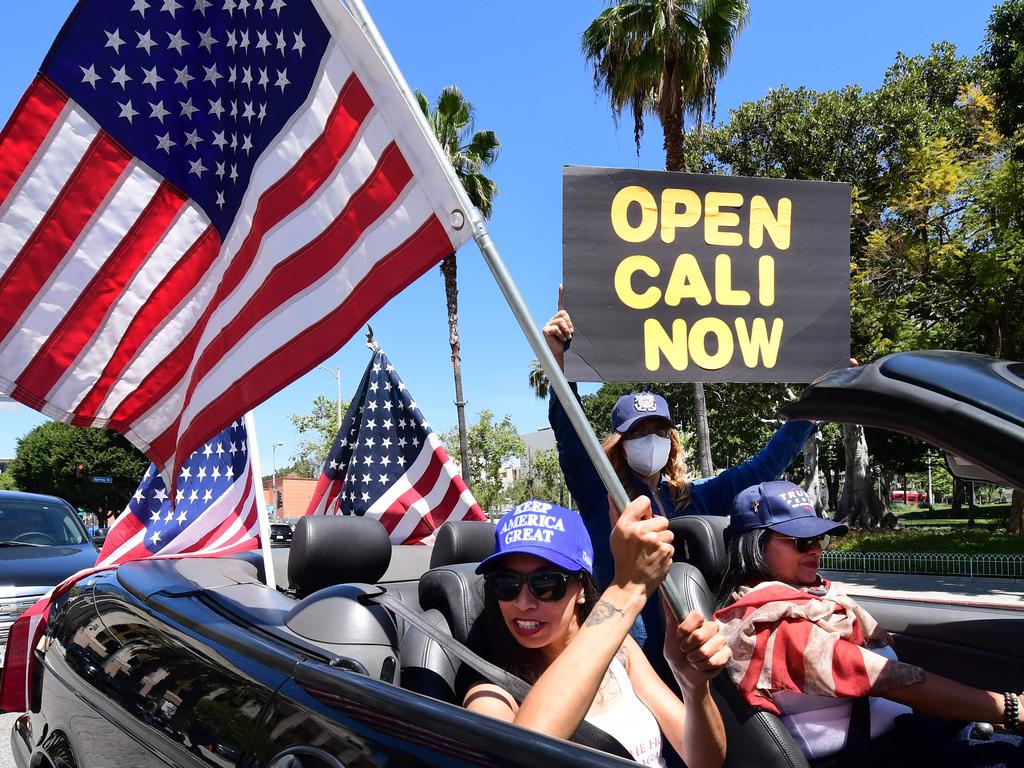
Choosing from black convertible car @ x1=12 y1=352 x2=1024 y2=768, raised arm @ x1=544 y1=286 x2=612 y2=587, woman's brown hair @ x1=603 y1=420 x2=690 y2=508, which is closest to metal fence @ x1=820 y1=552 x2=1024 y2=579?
black convertible car @ x1=12 y1=352 x2=1024 y2=768

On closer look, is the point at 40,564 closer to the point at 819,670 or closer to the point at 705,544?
the point at 705,544

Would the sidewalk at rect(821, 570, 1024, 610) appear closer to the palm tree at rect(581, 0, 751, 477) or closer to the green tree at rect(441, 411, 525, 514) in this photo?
the palm tree at rect(581, 0, 751, 477)

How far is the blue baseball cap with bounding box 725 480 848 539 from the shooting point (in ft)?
8.32

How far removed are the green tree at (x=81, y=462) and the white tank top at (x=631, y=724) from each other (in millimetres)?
42499

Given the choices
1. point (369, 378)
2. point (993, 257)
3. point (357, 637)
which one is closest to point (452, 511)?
point (369, 378)

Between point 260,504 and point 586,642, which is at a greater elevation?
point 260,504

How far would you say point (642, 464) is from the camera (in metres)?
3.28

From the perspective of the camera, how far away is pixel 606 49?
16.6 meters

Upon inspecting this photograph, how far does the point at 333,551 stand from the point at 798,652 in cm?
162

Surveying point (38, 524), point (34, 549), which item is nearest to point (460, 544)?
point (34, 549)

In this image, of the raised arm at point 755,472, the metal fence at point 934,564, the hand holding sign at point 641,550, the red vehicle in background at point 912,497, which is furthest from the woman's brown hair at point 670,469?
the red vehicle in background at point 912,497

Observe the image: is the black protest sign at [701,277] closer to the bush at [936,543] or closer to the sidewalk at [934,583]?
the sidewalk at [934,583]

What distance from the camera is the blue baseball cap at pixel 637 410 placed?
3271 millimetres

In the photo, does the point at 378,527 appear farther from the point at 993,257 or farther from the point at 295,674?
the point at 993,257
